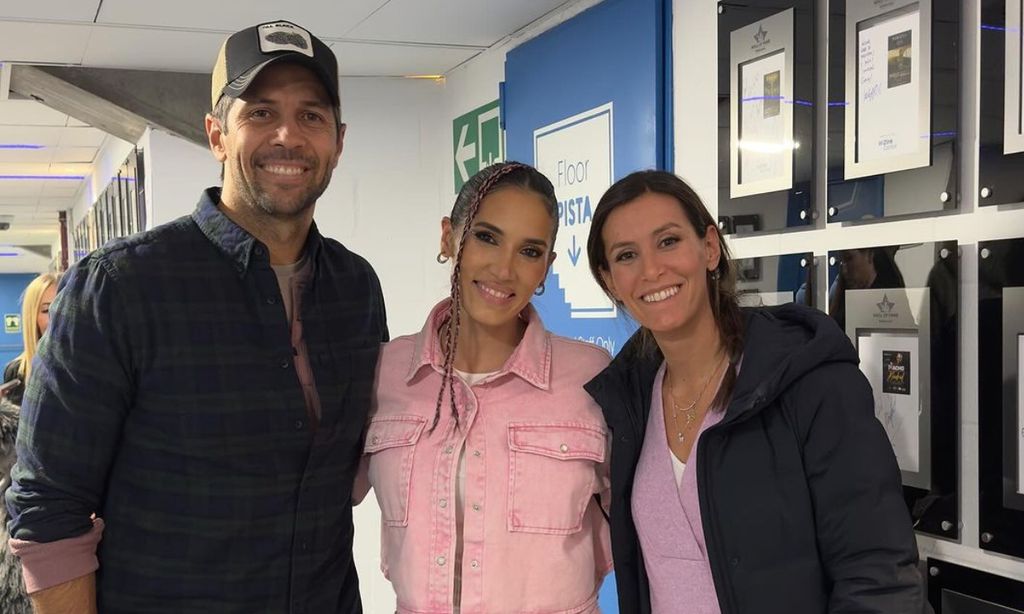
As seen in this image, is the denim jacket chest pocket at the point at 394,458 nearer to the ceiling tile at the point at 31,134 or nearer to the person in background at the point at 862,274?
the person in background at the point at 862,274

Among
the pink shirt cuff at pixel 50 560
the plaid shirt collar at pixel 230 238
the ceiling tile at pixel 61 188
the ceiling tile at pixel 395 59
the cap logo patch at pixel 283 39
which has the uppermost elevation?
the ceiling tile at pixel 395 59

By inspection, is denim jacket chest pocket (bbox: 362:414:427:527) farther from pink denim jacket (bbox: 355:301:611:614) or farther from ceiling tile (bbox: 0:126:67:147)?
ceiling tile (bbox: 0:126:67:147)

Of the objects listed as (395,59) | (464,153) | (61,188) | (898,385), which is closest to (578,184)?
(464,153)

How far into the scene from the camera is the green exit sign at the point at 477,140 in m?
3.58

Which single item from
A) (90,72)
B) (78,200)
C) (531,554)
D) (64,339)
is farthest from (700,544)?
(78,200)

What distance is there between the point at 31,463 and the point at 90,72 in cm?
278

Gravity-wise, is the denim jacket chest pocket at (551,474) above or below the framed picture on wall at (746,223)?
below

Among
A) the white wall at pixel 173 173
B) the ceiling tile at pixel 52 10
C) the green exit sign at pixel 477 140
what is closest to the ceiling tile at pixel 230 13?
the ceiling tile at pixel 52 10

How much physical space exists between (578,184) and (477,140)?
0.91 m

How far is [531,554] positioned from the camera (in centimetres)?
158

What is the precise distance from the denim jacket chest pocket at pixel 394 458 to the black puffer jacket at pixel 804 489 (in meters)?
0.50

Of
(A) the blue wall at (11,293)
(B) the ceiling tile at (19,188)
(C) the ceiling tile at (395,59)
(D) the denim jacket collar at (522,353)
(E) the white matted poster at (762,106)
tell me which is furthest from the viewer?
(A) the blue wall at (11,293)

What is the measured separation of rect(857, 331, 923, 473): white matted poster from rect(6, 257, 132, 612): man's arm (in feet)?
4.23

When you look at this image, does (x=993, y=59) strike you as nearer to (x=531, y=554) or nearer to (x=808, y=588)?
(x=808, y=588)
